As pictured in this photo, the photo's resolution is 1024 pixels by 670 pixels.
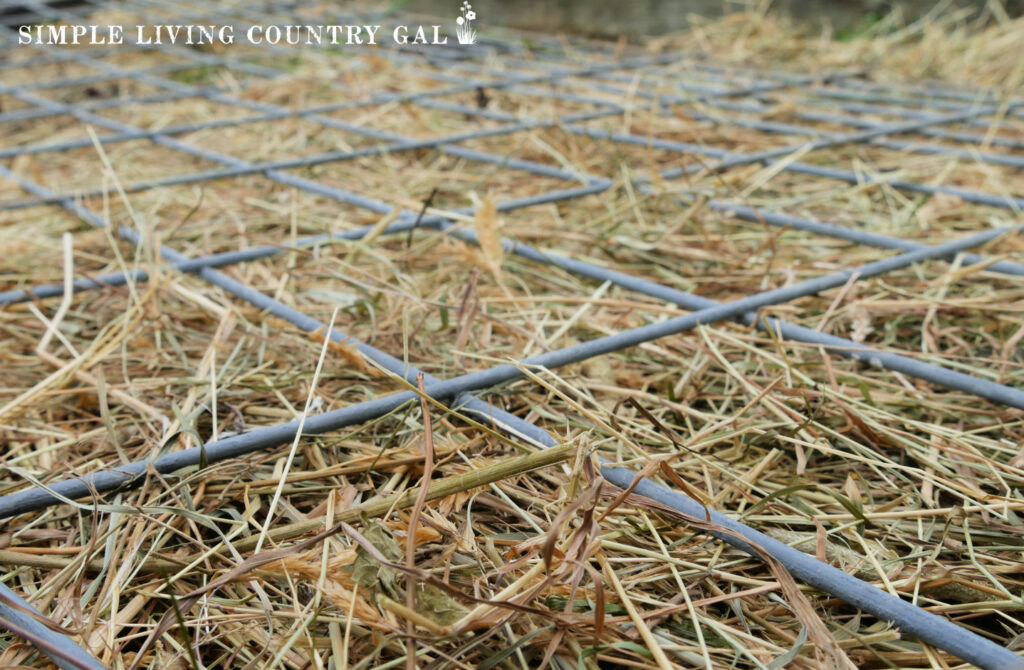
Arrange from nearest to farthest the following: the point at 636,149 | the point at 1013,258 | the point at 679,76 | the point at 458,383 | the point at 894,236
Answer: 1. the point at 458,383
2. the point at 1013,258
3. the point at 894,236
4. the point at 636,149
5. the point at 679,76

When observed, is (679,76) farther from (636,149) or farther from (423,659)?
(423,659)

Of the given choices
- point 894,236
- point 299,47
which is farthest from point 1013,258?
point 299,47

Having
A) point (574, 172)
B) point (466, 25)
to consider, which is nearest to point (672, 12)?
point (466, 25)

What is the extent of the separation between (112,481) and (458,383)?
1.17 feet

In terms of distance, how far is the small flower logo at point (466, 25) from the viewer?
154 inches

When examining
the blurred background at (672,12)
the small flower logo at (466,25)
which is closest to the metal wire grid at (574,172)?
the small flower logo at (466,25)

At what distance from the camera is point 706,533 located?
0.82 metres

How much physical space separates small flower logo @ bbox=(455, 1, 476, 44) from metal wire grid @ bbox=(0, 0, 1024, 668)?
6.3 inches

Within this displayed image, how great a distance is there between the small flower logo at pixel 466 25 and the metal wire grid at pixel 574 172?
0.53 ft

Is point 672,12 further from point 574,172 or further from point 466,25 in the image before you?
point 574,172

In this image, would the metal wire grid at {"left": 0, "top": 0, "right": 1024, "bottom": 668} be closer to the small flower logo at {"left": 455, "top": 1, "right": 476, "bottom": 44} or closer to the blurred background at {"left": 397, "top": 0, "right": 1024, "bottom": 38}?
the small flower logo at {"left": 455, "top": 1, "right": 476, "bottom": 44}

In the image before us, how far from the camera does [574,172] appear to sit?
1.93m

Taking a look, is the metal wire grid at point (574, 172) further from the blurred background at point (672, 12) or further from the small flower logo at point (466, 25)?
the blurred background at point (672, 12)

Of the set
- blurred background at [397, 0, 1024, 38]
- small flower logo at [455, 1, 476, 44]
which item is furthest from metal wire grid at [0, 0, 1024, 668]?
blurred background at [397, 0, 1024, 38]
